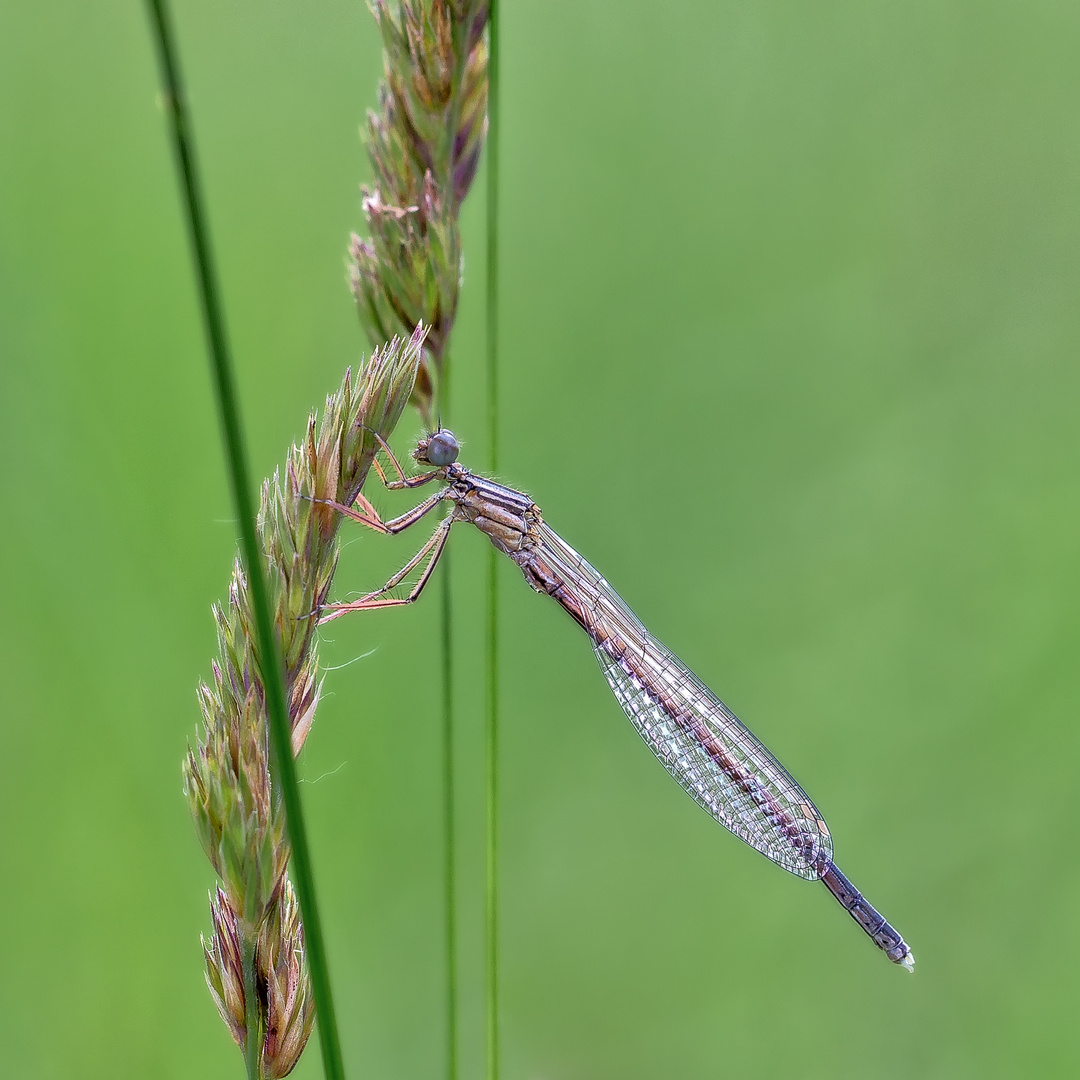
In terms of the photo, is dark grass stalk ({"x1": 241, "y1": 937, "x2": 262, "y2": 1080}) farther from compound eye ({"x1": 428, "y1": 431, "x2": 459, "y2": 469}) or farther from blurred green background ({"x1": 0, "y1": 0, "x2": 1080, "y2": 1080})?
compound eye ({"x1": 428, "y1": 431, "x2": 459, "y2": 469})

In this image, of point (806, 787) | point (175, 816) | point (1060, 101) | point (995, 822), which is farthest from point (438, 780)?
point (1060, 101)

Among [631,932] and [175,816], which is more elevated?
[175,816]

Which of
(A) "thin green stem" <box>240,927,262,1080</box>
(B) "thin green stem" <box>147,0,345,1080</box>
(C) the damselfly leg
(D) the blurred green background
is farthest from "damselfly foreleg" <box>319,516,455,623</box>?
(B) "thin green stem" <box>147,0,345,1080</box>

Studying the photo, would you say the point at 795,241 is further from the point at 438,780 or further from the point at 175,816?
the point at 175,816

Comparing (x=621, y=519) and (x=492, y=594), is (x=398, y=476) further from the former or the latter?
(x=621, y=519)

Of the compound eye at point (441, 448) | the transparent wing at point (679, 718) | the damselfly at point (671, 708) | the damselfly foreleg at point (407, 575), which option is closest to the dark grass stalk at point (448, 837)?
the damselfly foreleg at point (407, 575)

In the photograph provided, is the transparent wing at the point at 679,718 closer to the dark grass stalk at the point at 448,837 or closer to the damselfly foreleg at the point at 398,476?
the damselfly foreleg at the point at 398,476
